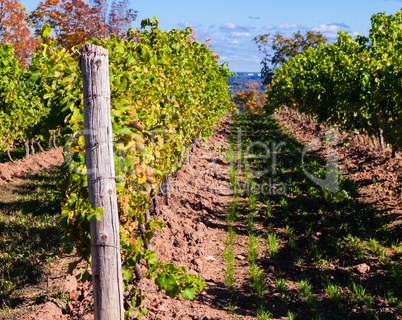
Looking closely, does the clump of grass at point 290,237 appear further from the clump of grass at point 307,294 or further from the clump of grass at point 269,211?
the clump of grass at point 307,294

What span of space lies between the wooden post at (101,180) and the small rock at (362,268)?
3391mm

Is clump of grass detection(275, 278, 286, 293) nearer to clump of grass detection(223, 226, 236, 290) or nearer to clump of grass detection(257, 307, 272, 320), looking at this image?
clump of grass detection(257, 307, 272, 320)

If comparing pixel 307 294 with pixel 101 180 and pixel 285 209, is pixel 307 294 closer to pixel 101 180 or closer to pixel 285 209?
pixel 101 180

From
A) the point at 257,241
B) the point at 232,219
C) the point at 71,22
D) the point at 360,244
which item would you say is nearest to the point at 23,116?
the point at 232,219

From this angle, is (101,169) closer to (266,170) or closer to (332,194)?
(332,194)

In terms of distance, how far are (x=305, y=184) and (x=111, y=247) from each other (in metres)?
7.20

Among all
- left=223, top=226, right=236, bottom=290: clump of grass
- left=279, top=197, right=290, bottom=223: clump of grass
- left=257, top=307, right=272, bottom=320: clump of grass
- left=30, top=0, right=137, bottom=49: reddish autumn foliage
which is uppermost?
left=30, top=0, right=137, bottom=49: reddish autumn foliage

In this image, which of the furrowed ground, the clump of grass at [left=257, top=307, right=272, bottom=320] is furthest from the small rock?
the clump of grass at [left=257, top=307, right=272, bottom=320]

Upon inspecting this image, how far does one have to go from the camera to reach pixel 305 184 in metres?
9.34

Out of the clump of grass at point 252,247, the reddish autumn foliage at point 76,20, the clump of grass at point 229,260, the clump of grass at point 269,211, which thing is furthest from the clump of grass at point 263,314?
the reddish autumn foliage at point 76,20

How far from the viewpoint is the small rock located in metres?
5.08

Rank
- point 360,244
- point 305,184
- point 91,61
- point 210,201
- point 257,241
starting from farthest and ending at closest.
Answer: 1. point 305,184
2. point 210,201
3. point 257,241
4. point 360,244
5. point 91,61

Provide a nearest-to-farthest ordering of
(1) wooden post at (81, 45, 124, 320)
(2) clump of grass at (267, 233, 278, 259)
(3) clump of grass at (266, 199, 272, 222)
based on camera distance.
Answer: (1) wooden post at (81, 45, 124, 320) < (2) clump of grass at (267, 233, 278, 259) < (3) clump of grass at (266, 199, 272, 222)

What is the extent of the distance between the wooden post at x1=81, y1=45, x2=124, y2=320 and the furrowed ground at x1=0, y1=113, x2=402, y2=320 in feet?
3.93
